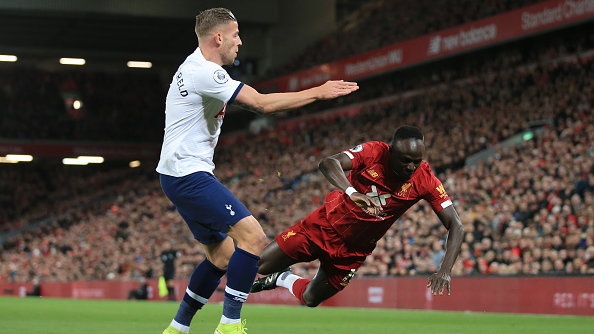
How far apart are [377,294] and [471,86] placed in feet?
33.2

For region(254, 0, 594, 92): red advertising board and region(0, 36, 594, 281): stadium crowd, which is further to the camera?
region(254, 0, 594, 92): red advertising board

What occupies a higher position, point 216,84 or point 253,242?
point 216,84

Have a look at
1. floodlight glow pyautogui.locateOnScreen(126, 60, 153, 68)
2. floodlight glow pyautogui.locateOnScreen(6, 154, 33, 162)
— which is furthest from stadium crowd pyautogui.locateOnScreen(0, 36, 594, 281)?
floodlight glow pyautogui.locateOnScreen(126, 60, 153, 68)

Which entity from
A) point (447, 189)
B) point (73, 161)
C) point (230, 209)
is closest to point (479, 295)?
point (447, 189)

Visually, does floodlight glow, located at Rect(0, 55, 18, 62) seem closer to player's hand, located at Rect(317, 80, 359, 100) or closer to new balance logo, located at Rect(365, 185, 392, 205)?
new balance logo, located at Rect(365, 185, 392, 205)

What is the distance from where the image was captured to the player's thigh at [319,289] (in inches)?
383

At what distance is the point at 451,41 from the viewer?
99.9ft

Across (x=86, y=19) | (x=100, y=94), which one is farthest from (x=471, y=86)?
(x=100, y=94)

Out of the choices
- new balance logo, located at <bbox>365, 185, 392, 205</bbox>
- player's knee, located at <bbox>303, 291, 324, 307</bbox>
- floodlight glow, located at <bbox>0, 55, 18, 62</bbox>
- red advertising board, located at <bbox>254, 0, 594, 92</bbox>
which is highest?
floodlight glow, located at <bbox>0, 55, 18, 62</bbox>

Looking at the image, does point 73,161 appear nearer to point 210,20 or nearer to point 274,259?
point 274,259

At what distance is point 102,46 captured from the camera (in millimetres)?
46938

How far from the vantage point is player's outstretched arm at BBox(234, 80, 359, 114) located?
6.88m

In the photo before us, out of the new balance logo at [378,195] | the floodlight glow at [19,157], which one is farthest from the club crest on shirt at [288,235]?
the floodlight glow at [19,157]

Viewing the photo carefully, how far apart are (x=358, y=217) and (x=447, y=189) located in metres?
14.8
